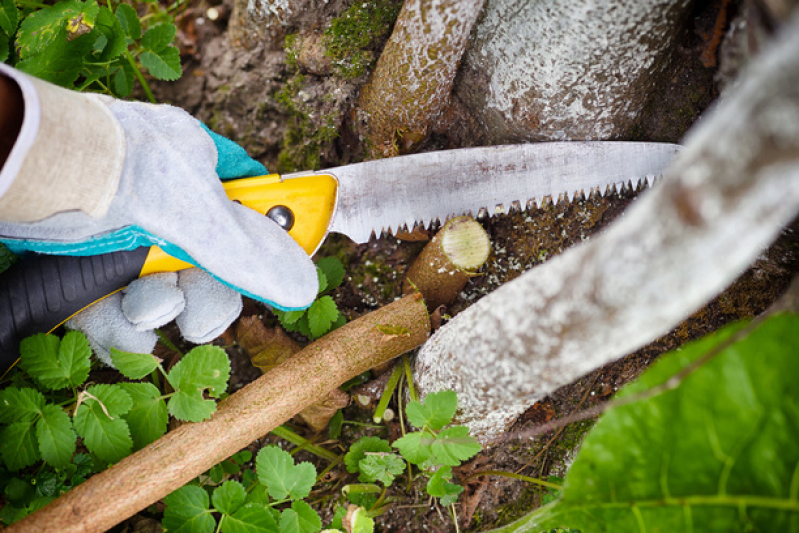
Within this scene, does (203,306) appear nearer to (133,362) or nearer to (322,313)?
(133,362)

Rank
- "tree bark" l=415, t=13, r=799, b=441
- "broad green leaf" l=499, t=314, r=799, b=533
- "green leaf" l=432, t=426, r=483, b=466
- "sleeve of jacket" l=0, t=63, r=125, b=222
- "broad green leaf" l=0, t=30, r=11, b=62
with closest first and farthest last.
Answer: "tree bark" l=415, t=13, r=799, b=441 → "broad green leaf" l=499, t=314, r=799, b=533 → "sleeve of jacket" l=0, t=63, r=125, b=222 → "green leaf" l=432, t=426, r=483, b=466 → "broad green leaf" l=0, t=30, r=11, b=62

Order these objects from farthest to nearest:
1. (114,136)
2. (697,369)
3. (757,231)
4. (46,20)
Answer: (46,20), (114,136), (697,369), (757,231)

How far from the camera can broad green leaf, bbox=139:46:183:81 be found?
173 centimetres

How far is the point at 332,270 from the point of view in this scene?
Result: 181 centimetres

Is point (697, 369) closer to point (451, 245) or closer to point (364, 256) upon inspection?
point (451, 245)

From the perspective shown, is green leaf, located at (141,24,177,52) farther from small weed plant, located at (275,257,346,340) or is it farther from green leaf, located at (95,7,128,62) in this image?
small weed plant, located at (275,257,346,340)

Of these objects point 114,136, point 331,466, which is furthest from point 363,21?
point 331,466

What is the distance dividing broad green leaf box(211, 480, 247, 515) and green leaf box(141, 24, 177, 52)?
1513 millimetres

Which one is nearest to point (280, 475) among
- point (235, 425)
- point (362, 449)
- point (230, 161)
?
point (235, 425)

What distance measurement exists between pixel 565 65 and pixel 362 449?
1405 millimetres

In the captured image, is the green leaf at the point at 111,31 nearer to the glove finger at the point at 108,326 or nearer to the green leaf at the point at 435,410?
the glove finger at the point at 108,326

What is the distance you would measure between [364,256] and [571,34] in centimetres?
106

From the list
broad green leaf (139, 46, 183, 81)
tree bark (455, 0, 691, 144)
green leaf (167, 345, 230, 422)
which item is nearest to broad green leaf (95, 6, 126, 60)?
broad green leaf (139, 46, 183, 81)

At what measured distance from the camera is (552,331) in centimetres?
89
